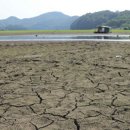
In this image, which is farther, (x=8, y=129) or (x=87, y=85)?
(x=87, y=85)

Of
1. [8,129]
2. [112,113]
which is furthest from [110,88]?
[8,129]

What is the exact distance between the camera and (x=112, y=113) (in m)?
5.08

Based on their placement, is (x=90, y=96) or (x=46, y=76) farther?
(x=46, y=76)

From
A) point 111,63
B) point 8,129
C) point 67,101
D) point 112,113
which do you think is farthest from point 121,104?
point 111,63

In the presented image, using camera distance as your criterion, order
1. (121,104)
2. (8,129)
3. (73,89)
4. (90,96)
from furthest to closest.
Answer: (73,89), (90,96), (121,104), (8,129)

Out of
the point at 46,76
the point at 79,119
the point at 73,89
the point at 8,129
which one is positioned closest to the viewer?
the point at 8,129

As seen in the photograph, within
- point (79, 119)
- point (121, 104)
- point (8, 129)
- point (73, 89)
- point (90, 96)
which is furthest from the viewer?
point (73, 89)

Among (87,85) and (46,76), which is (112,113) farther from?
(46,76)

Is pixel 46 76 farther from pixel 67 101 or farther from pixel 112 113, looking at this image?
pixel 112 113

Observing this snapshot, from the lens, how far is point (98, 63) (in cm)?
1091

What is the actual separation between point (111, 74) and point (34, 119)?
4.30 meters

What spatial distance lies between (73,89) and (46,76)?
1.80m

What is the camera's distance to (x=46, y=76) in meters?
8.49

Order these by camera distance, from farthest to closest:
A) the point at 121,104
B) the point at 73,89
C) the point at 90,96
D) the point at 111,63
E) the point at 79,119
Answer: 1. the point at 111,63
2. the point at 73,89
3. the point at 90,96
4. the point at 121,104
5. the point at 79,119
